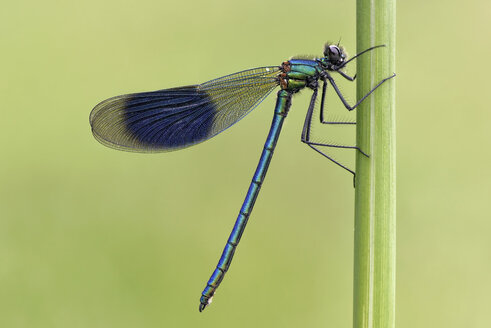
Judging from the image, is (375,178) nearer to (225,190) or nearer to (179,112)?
(179,112)

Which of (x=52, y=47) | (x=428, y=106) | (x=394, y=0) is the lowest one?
(x=394, y=0)

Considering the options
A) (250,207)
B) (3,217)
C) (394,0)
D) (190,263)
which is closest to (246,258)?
(190,263)

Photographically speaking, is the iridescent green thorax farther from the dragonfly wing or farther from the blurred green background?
the blurred green background

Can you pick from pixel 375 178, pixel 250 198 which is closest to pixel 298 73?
pixel 250 198

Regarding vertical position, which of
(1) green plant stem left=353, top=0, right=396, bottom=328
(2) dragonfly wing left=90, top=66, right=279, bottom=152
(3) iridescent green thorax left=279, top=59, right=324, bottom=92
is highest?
(3) iridescent green thorax left=279, top=59, right=324, bottom=92

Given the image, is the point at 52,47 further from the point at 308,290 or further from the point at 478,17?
the point at 478,17

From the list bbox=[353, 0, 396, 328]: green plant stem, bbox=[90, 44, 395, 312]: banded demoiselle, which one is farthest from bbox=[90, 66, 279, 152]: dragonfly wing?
bbox=[353, 0, 396, 328]: green plant stem

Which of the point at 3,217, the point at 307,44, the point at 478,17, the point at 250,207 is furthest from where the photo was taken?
the point at 307,44
